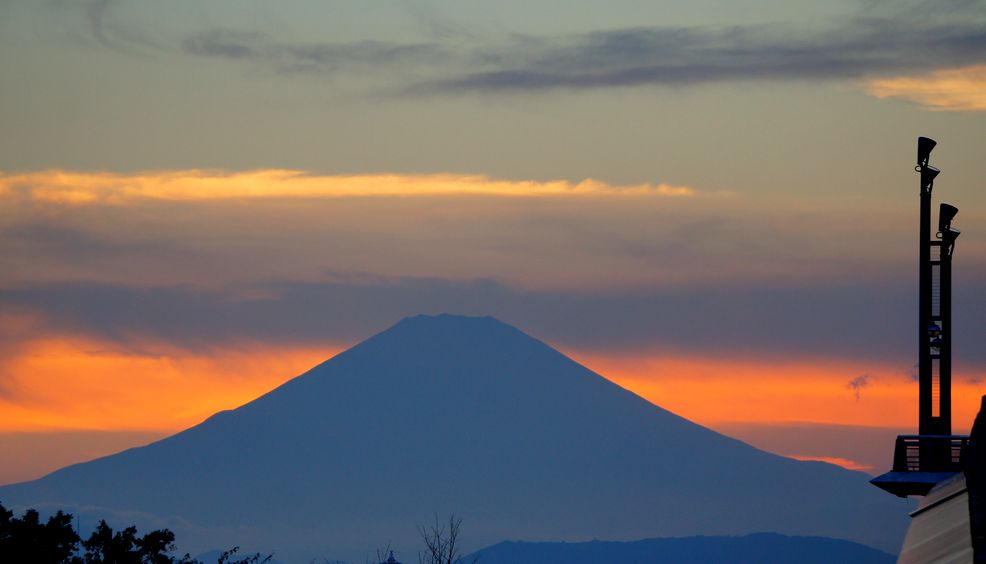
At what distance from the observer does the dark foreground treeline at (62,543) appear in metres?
36.5

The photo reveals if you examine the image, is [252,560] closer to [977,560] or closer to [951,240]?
[951,240]

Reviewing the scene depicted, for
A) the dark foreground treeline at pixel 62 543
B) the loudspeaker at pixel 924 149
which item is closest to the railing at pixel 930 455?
the loudspeaker at pixel 924 149

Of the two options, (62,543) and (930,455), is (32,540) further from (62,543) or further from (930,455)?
(930,455)

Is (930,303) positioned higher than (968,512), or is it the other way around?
(930,303)

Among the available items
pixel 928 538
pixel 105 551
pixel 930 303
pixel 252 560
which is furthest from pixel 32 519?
pixel 930 303

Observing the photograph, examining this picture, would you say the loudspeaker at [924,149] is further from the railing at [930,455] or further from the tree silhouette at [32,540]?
the tree silhouette at [32,540]

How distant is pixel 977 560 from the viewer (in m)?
20.4

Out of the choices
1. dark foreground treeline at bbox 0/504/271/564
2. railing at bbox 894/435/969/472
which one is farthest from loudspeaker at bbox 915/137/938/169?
dark foreground treeline at bbox 0/504/271/564

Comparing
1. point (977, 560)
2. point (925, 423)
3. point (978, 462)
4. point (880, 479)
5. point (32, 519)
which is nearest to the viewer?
point (977, 560)

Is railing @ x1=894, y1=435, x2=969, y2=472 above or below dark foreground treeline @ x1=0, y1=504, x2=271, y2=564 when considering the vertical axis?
above

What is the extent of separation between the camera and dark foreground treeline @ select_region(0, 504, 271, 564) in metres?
36.5

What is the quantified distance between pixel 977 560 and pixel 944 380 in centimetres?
2617

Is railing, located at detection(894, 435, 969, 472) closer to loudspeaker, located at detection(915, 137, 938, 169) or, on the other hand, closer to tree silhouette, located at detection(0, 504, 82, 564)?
loudspeaker, located at detection(915, 137, 938, 169)

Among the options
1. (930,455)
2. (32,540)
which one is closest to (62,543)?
(32,540)
